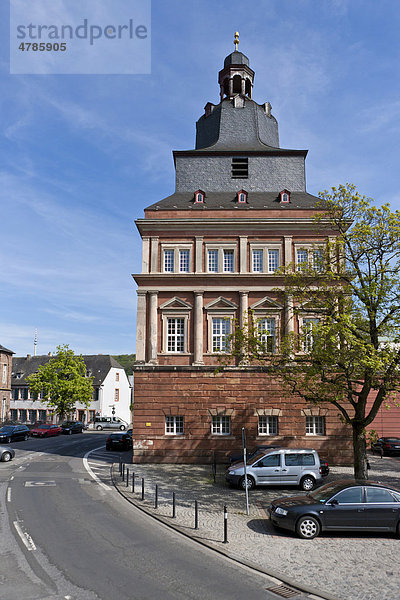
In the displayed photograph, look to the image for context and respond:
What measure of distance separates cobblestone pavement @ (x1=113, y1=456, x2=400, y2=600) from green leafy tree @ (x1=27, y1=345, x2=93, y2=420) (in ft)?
140

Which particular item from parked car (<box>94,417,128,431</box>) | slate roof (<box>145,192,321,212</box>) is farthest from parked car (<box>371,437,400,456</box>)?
parked car (<box>94,417,128,431</box>)

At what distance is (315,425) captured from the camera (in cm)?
2886

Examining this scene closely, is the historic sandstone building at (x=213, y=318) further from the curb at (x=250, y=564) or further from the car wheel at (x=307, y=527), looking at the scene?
the car wheel at (x=307, y=527)

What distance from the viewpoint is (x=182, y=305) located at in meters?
30.0

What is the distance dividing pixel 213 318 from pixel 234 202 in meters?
8.11

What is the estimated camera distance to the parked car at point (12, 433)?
42.7m

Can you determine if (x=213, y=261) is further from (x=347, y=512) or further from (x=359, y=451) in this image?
(x=347, y=512)

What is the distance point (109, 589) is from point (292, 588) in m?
3.67

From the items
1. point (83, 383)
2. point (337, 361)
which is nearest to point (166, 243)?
point (337, 361)

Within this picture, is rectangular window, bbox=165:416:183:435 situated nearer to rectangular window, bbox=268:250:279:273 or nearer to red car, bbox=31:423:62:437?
rectangular window, bbox=268:250:279:273

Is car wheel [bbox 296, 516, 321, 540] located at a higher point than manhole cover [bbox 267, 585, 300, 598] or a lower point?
higher

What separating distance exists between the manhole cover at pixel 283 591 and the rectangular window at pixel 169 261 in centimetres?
2237

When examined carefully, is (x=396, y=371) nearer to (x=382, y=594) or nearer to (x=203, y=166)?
(x=382, y=594)

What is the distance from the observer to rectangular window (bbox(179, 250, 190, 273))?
30.7m
